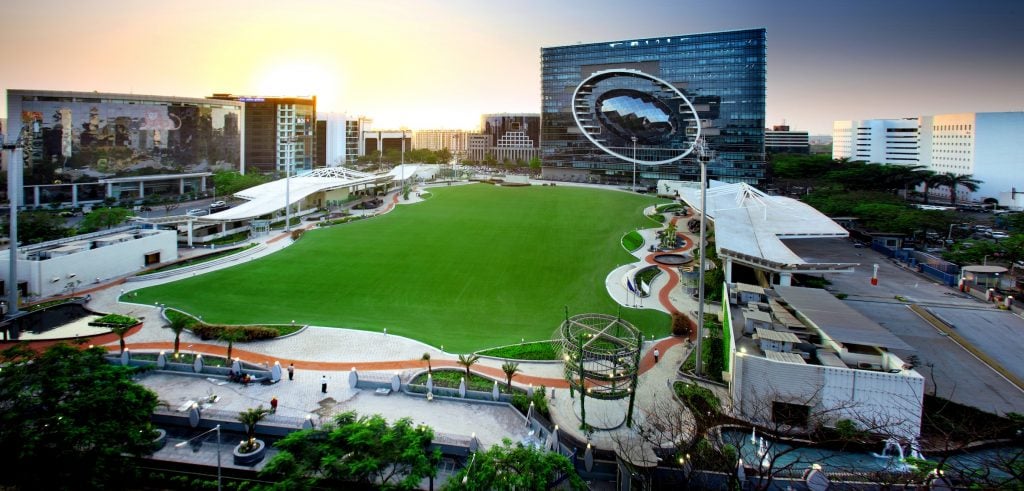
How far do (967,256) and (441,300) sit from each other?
29586 mm

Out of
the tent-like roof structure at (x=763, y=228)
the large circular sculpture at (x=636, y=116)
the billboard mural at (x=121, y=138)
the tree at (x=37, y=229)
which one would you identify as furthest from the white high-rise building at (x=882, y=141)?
the tree at (x=37, y=229)

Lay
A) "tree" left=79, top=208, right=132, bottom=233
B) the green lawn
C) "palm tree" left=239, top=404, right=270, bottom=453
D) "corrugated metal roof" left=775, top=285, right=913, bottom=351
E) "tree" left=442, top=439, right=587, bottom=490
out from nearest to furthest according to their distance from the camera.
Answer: "tree" left=442, top=439, right=587, bottom=490, "palm tree" left=239, top=404, right=270, bottom=453, "corrugated metal roof" left=775, top=285, right=913, bottom=351, the green lawn, "tree" left=79, top=208, right=132, bottom=233

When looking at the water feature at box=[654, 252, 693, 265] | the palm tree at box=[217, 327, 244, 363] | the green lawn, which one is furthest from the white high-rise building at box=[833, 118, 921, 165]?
the palm tree at box=[217, 327, 244, 363]

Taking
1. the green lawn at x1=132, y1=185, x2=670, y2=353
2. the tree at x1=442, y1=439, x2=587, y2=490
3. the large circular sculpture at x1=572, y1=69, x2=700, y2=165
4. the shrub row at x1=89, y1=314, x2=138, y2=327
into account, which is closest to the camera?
the tree at x1=442, y1=439, x2=587, y2=490

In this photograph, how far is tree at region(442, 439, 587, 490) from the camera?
10227mm

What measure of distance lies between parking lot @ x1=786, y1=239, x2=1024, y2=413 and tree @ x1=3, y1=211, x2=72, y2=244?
4115 centimetres

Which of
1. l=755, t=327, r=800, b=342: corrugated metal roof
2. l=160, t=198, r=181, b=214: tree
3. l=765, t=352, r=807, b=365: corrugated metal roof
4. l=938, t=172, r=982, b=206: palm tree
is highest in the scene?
l=938, t=172, r=982, b=206: palm tree

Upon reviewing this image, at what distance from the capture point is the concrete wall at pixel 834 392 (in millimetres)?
13820

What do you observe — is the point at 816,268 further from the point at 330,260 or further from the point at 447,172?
the point at 447,172

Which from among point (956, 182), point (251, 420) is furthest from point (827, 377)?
point (956, 182)

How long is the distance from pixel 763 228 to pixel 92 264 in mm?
34493

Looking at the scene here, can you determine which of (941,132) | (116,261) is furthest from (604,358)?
(941,132)

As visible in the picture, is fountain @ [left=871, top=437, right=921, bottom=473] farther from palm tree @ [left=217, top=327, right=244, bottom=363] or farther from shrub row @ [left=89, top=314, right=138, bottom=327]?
shrub row @ [left=89, top=314, right=138, bottom=327]

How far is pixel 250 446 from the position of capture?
1362 centimetres
